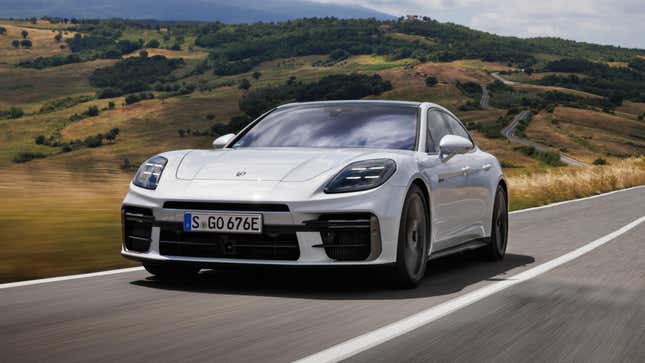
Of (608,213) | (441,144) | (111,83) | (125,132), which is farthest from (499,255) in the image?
(111,83)

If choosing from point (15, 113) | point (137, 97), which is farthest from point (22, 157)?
point (15, 113)

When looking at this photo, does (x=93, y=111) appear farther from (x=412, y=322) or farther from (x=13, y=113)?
(x=412, y=322)

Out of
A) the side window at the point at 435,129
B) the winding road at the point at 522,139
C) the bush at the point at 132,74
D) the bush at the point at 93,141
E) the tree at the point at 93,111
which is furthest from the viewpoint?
the bush at the point at 132,74

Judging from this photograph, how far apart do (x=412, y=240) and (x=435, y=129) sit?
5.05 ft

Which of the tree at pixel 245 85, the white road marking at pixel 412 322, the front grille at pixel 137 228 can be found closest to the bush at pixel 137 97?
the tree at pixel 245 85

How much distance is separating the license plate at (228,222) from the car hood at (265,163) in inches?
13.5

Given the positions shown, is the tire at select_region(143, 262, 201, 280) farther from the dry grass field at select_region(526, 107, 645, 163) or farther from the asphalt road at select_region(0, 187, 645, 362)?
the dry grass field at select_region(526, 107, 645, 163)

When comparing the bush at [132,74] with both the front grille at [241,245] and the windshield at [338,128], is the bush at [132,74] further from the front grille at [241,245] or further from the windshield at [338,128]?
the front grille at [241,245]

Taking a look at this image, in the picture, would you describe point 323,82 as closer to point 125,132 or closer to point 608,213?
point 125,132

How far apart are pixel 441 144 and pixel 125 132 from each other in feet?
384

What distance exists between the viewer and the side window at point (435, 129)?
25.0 ft

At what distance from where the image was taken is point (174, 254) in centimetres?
620

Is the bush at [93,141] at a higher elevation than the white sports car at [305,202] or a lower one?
lower

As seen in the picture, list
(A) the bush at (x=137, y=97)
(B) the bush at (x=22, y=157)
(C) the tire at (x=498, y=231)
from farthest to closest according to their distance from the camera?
(A) the bush at (x=137, y=97), (B) the bush at (x=22, y=157), (C) the tire at (x=498, y=231)
